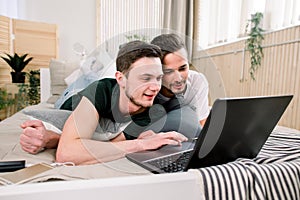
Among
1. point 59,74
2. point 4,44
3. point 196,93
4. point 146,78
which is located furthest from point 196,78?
point 4,44

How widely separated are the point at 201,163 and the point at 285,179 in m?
0.15

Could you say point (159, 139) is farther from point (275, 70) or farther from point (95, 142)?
point (275, 70)

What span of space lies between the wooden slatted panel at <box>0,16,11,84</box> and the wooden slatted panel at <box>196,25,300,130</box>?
2.20m

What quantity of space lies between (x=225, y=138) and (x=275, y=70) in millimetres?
1645

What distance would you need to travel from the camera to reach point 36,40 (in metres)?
3.18

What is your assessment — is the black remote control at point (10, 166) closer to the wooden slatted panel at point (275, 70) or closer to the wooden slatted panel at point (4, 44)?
the wooden slatted panel at point (275, 70)

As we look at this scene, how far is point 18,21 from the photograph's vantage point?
3047mm

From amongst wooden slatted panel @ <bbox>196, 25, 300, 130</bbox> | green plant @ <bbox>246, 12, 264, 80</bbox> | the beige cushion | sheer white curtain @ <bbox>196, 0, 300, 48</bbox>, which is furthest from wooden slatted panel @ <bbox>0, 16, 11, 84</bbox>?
green plant @ <bbox>246, 12, 264, 80</bbox>

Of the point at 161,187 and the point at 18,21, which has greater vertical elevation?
the point at 18,21

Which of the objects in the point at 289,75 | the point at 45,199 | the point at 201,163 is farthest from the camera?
the point at 289,75

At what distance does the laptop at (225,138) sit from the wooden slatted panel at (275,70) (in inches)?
40.5

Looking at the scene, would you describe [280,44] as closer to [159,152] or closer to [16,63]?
[159,152]

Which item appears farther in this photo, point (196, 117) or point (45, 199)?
point (196, 117)

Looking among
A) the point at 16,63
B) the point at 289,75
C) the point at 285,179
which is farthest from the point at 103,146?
the point at 16,63
